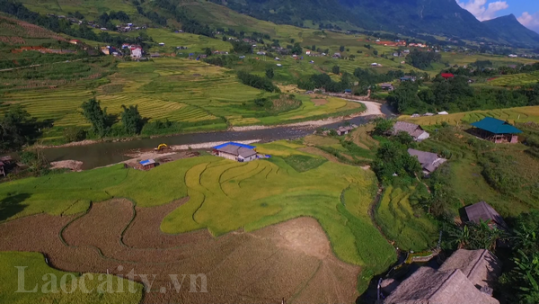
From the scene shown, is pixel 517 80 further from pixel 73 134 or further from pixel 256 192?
pixel 73 134

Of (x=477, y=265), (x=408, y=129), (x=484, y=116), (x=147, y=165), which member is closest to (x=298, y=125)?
(x=408, y=129)

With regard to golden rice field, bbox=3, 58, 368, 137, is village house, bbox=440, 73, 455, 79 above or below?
above

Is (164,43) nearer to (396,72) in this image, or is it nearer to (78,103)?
(78,103)

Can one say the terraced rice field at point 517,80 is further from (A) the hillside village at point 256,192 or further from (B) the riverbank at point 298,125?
(B) the riverbank at point 298,125

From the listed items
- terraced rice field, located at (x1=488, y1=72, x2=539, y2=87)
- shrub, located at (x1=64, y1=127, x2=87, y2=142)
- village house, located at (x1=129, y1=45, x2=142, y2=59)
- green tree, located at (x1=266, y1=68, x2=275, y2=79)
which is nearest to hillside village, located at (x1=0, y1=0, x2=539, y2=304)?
shrub, located at (x1=64, y1=127, x2=87, y2=142)

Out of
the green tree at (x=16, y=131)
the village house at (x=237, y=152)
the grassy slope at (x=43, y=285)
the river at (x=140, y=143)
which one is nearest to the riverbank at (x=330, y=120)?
the river at (x=140, y=143)

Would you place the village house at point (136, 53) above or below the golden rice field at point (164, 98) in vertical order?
above

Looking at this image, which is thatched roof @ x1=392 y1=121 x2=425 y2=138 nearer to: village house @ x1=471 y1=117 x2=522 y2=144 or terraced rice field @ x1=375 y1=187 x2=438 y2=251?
village house @ x1=471 y1=117 x2=522 y2=144
